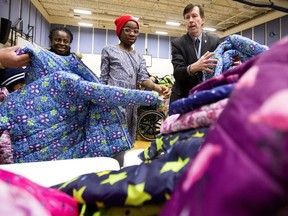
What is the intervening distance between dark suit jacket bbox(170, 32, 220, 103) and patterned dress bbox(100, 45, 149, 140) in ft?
1.42

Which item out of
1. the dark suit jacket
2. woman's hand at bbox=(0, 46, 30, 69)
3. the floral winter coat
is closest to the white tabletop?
the floral winter coat

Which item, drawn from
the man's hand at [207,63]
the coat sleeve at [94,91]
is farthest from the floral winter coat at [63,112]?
the man's hand at [207,63]

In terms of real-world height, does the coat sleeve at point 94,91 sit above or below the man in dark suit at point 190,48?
below

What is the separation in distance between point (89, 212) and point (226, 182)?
295 mm

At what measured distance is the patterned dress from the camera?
2.10 metres

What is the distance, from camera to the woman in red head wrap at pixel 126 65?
210 centimetres

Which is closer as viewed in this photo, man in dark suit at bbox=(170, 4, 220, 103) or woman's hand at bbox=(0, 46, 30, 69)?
woman's hand at bbox=(0, 46, 30, 69)

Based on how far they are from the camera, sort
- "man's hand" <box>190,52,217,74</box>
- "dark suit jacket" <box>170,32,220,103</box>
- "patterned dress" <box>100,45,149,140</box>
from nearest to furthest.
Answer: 1. "man's hand" <box>190,52,217,74</box>
2. "dark suit jacket" <box>170,32,220,103</box>
3. "patterned dress" <box>100,45,149,140</box>

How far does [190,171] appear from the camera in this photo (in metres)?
0.28

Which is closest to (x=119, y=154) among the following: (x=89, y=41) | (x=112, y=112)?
(x=112, y=112)

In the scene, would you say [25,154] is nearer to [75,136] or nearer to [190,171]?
[75,136]

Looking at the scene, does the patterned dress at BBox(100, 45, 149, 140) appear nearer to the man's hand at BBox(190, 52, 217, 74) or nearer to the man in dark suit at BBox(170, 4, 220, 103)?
the man in dark suit at BBox(170, 4, 220, 103)

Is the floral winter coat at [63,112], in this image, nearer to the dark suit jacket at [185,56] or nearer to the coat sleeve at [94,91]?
the coat sleeve at [94,91]

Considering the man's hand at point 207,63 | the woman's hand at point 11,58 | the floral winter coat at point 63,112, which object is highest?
the man's hand at point 207,63
